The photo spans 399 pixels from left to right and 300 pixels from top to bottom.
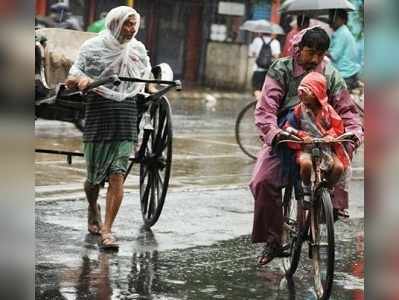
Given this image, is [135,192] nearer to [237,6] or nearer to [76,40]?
[76,40]

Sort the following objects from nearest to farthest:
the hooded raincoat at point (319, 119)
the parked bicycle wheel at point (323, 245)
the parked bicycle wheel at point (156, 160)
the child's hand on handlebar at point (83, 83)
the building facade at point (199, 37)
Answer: the parked bicycle wheel at point (323, 245), the hooded raincoat at point (319, 119), the child's hand on handlebar at point (83, 83), the parked bicycle wheel at point (156, 160), the building facade at point (199, 37)

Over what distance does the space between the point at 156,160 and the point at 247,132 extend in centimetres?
550

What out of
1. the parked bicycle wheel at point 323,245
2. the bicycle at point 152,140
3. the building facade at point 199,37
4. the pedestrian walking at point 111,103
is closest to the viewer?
the parked bicycle wheel at point 323,245

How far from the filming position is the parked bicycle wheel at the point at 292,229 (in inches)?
232

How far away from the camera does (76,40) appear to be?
8.33 metres

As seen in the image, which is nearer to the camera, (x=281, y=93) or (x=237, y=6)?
(x=281, y=93)

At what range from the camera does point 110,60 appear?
22.5 feet

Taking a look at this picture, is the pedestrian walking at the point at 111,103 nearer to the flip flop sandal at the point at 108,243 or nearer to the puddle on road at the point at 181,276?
the flip flop sandal at the point at 108,243

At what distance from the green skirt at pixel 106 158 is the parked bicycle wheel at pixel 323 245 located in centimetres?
172

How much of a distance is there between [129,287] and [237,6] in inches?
923

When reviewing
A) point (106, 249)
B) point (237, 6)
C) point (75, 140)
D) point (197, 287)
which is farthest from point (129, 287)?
point (237, 6)

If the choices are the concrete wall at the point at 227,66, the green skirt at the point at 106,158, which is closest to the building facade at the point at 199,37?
the concrete wall at the point at 227,66

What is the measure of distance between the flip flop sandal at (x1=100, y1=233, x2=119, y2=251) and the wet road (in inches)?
2.2

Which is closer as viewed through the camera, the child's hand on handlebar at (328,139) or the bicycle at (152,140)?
the child's hand on handlebar at (328,139)
